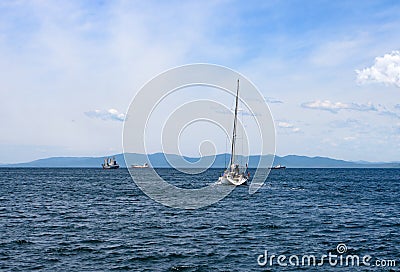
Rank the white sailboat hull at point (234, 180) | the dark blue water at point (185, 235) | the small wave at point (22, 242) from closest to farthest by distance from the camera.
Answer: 1. the dark blue water at point (185, 235)
2. the small wave at point (22, 242)
3. the white sailboat hull at point (234, 180)

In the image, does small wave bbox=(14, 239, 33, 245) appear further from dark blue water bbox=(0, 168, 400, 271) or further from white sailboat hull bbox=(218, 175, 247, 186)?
white sailboat hull bbox=(218, 175, 247, 186)

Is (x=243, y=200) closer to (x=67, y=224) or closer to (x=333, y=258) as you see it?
(x=67, y=224)

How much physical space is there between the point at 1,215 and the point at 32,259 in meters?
28.1

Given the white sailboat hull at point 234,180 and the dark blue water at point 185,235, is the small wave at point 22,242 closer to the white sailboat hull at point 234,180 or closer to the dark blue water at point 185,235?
the dark blue water at point 185,235

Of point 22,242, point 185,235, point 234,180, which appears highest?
point 234,180

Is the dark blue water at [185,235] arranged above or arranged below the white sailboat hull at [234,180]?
below

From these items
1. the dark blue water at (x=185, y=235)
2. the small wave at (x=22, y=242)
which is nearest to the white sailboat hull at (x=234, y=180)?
the dark blue water at (x=185, y=235)

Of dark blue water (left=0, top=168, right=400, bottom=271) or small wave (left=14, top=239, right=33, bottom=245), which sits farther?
small wave (left=14, top=239, right=33, bottom=245)

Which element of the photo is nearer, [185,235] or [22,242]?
[22,242]

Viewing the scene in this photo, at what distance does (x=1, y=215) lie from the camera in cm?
5991

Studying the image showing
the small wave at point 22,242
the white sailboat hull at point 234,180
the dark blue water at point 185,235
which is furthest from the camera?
the white sailboat hull at point 234,180

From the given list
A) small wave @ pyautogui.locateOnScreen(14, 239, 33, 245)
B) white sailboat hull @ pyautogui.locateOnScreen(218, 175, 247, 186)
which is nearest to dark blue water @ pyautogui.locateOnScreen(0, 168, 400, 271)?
small wave @ pyautogui.locateOnScreen(14, 239, 33, 245)

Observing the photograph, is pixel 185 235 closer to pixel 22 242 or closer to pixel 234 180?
pixel 22 242

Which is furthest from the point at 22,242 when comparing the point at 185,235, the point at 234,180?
the point at 234,180
